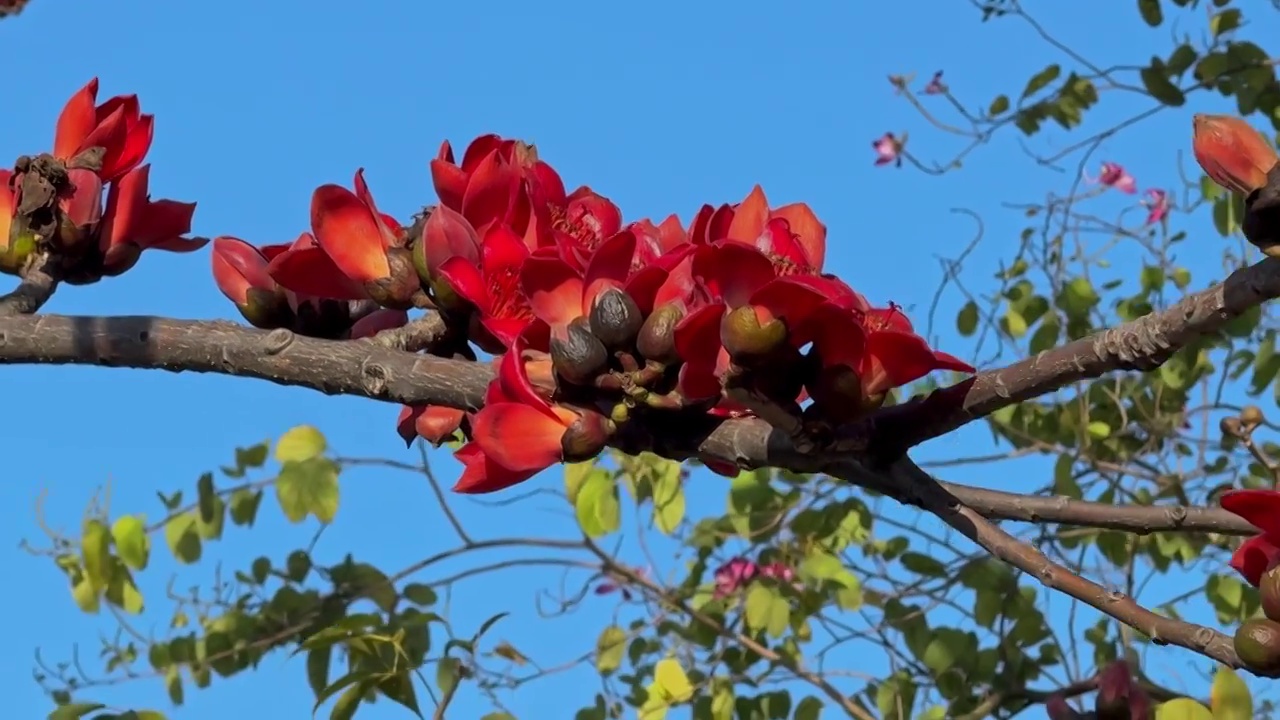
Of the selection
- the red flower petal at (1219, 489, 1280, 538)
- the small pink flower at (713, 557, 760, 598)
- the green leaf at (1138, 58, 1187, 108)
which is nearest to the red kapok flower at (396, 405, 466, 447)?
the red flower petal at (1219, 489, 1280, 538)

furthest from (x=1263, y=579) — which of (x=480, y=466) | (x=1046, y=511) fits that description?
(x=480, y=466)

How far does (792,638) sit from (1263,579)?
1.85 m

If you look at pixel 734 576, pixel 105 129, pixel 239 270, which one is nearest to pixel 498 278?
pixel 239 270

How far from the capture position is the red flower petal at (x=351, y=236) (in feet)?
2.39

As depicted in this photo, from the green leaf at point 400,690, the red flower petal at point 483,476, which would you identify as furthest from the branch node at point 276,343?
the green leaf at point 400,690

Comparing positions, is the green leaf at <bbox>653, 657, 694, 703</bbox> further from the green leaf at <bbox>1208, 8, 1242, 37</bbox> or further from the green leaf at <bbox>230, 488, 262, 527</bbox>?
the green leaf at <bbox>1208, 8, 1242, 37</bbox>

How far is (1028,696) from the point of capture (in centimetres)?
193

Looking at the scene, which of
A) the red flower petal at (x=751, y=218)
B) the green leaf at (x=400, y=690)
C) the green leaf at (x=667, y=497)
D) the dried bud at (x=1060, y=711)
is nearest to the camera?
the red flower petal at (x=751, y=218)

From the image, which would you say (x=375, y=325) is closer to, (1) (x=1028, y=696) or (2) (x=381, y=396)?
(2) (x=381, y=396)

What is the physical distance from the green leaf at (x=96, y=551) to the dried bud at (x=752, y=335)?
1715 millimetres

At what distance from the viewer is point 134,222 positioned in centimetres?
83

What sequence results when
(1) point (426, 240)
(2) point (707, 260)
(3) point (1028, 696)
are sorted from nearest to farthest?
(2) point (707, 260), (1) point (426, 240), (3) point (1028, 696)

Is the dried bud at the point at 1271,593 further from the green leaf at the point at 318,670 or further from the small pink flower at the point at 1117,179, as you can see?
the small pink flower at the point at 1117,179

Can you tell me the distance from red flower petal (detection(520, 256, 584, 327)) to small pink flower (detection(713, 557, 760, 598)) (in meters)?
1.80
